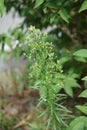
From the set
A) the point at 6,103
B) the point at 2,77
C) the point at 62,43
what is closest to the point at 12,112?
the point at 6,103

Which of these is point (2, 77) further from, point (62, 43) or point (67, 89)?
point (67, 89)

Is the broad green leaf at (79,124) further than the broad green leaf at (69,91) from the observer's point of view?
No

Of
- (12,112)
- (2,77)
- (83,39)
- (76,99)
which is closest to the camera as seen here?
(76,99)

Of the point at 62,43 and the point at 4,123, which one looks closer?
the point at 62,43

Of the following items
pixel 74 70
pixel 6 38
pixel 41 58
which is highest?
pixel 6 38

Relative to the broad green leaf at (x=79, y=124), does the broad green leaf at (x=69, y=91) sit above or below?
above

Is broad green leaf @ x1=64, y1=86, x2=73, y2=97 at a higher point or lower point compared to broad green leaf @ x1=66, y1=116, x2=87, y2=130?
higher

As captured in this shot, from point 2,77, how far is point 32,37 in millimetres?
2577

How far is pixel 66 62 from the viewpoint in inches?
123

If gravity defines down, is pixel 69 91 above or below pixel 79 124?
above

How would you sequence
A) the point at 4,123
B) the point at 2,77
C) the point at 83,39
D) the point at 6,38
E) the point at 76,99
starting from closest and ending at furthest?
the point at 6,38
the point at 76,99
the point at 83,39
the point at 4,123
the point at 2,77

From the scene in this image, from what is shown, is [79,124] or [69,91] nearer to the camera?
[79,124]

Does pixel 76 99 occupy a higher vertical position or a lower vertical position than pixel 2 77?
lower

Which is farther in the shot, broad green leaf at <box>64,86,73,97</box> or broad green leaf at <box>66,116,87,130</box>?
broad green leaf at <box>64,86,73,97</box>
